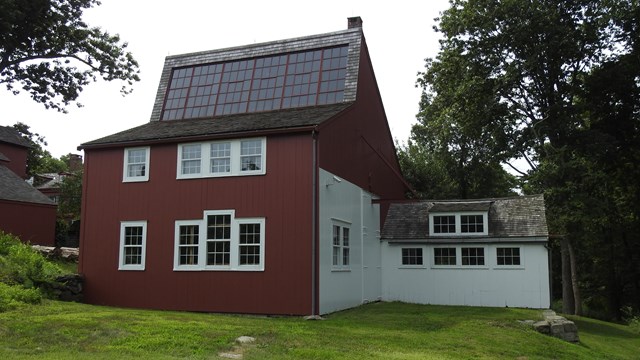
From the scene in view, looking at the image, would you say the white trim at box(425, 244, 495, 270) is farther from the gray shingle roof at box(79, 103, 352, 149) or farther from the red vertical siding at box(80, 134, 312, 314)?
the red vertical siding at box(80, 134, 312, 314)

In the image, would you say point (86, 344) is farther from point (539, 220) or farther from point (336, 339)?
point (539, 220)

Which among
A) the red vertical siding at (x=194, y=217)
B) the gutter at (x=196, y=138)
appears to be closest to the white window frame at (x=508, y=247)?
the red vertical siding at (x=194, y=217)

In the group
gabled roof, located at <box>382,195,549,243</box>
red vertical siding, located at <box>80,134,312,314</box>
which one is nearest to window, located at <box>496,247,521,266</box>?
gabled roof, located at <box>382,195,549,243</box>

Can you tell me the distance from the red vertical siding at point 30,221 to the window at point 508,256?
22019 millimetres

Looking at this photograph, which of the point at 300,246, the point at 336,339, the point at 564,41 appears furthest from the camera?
the point at 564,41

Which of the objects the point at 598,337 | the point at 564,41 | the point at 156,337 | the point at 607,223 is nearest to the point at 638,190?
the point at 607,223

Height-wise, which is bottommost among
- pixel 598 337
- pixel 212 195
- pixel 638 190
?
pixel 598 337

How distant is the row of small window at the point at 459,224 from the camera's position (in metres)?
22.3

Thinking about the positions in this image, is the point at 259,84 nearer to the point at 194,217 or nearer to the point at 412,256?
the point at 194,217

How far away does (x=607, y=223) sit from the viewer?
117ft

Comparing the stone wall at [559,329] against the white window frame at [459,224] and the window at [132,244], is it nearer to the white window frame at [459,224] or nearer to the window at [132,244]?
the white window frame at [459,224]

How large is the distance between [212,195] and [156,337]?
272 inches

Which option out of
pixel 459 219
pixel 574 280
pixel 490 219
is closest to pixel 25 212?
pixel 459 219

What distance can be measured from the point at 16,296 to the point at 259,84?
1202cm
